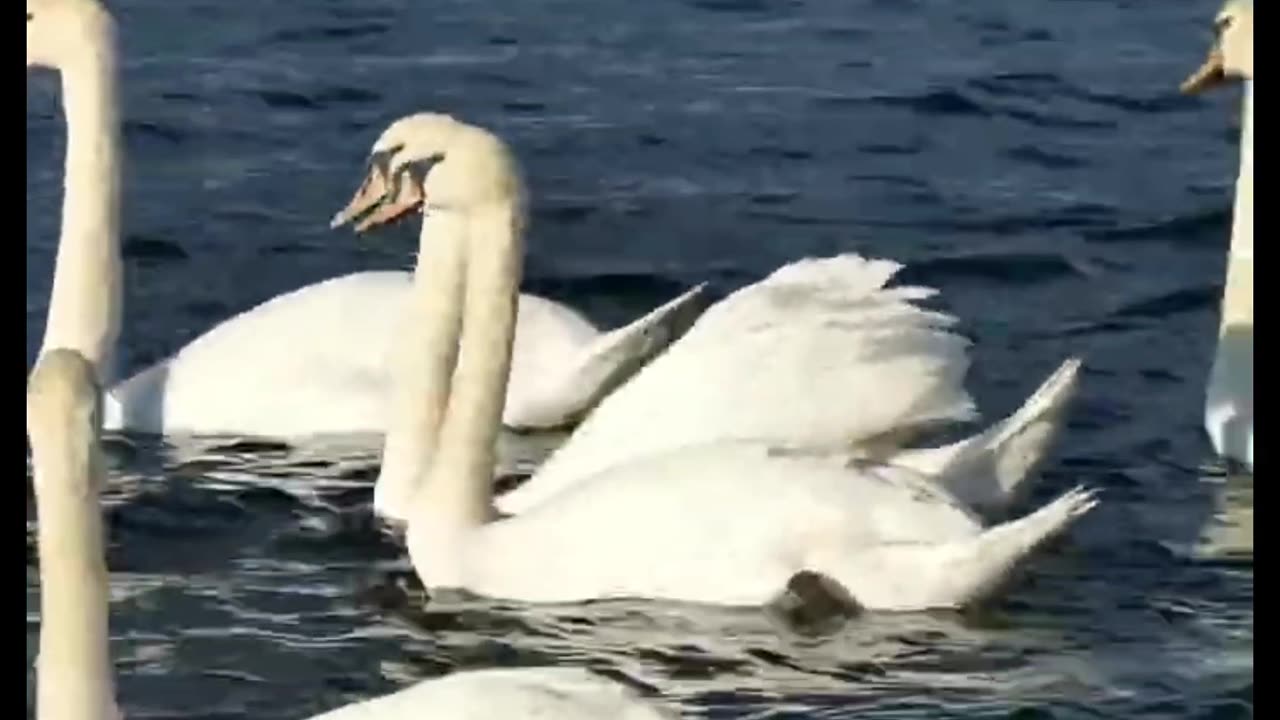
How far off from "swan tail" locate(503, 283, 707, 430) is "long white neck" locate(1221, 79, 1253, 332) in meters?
1.52

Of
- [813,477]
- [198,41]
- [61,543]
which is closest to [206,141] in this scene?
[198,41]

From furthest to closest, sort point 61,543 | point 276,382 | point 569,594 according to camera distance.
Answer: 1. point 276,382
2. point 569,594
3. point 61,543

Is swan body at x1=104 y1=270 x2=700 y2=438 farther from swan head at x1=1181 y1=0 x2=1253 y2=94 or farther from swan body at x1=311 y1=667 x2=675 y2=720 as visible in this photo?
swan body at x1=311 y1=667 x2=675 y2=720

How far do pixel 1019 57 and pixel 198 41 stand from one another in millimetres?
3493

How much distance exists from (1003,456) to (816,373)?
1.69ft

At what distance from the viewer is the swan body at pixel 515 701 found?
278 inches

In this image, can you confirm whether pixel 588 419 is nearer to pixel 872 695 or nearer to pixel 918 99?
pixel 872 695

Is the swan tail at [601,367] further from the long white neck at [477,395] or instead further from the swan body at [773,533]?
the swan body at [773,533]

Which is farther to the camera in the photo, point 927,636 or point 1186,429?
point 1186,429

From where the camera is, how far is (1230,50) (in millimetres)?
11250

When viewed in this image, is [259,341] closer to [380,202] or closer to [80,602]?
[380,202]

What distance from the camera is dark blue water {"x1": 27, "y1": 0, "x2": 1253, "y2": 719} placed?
8906mm

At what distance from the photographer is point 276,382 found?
10.8 m

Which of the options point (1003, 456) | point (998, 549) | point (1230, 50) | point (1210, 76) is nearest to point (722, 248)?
point (1210, 76)
